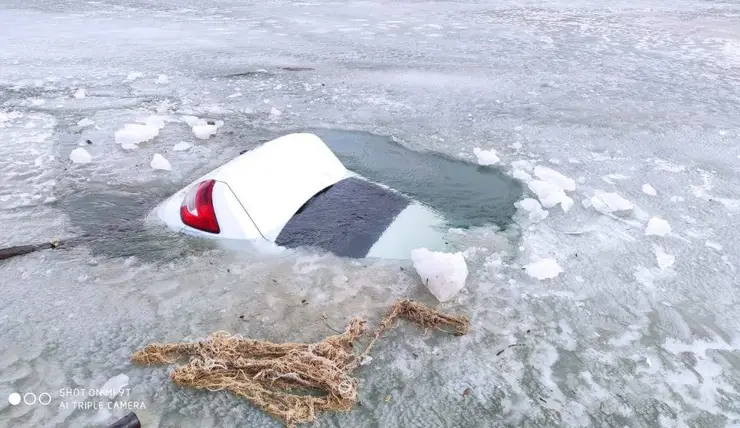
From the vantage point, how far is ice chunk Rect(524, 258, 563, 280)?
3.62 metres

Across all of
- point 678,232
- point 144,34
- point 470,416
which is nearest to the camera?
point 470,416

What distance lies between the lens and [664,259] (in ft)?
12.5

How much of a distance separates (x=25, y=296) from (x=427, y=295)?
2.55 metres

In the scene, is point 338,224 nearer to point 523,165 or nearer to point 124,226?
point 124,226

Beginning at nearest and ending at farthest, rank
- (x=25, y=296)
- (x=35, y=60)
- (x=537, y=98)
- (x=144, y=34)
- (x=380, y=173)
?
1. (x=25, y=296)
2. (x=380, y=173)
3. (x=537, y=98)
4. (x=35, y=60)
5. (x=144, y=34)

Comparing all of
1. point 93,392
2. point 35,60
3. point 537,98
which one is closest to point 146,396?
point 93,392

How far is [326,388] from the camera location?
2650mm

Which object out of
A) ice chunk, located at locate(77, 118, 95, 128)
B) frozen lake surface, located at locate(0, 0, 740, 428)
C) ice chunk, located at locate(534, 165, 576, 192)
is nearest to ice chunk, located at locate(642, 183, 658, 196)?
frozen lake surface, located at locate(0, 0, 740, 428)

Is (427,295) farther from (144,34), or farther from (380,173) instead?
(144,34)

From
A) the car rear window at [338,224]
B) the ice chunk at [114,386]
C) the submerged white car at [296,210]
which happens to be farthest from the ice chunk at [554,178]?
the ice chunk at [114,386]

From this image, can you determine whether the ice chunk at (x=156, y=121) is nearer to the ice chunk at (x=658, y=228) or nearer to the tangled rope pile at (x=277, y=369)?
the tangled rope pile at (x=277, y=369)

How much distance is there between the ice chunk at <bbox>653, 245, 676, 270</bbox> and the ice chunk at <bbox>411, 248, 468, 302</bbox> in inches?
58.9

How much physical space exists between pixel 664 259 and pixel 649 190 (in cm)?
120

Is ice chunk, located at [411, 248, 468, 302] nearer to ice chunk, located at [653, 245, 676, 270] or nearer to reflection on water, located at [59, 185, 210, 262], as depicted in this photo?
ice chunk, located at [653, 245, 676, 270]
